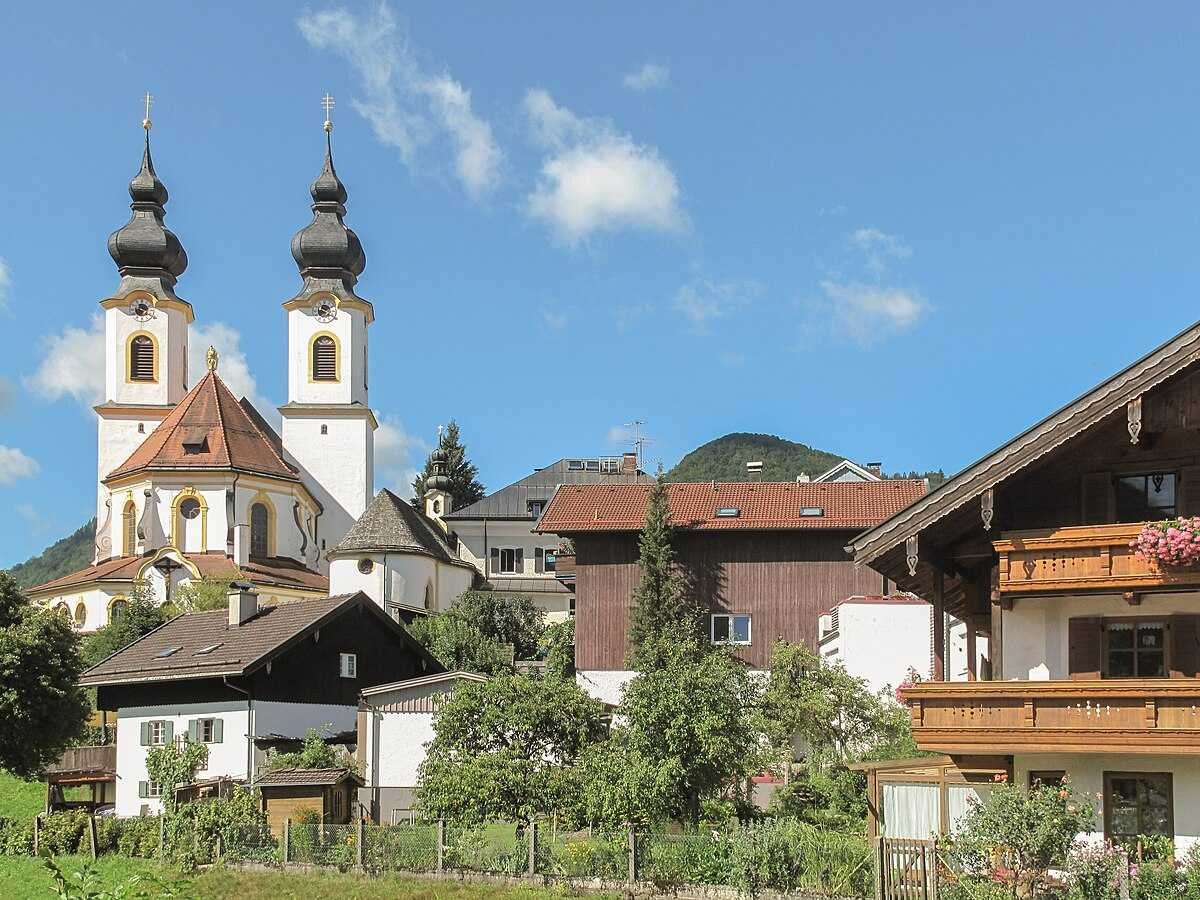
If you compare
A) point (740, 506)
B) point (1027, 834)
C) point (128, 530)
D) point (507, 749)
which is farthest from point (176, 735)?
point (128, 530)

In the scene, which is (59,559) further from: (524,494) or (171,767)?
(171,767)

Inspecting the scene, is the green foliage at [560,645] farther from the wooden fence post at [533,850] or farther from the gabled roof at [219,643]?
the wooden fence post at [533,850]

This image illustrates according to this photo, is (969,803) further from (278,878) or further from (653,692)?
(278,878)

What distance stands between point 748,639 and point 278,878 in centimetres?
2208

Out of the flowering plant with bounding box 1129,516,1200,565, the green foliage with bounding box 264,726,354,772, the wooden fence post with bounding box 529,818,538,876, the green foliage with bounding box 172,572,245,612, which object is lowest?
the wooden fence post with bounding box 529,818,538,876

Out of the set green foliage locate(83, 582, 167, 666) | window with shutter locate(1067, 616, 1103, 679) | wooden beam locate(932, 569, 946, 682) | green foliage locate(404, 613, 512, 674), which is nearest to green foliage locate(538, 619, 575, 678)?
green foliage locate(404, 613, 512, 674)

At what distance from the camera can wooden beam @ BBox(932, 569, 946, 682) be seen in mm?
22203

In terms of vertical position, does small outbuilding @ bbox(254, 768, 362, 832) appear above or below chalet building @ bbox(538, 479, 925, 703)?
below

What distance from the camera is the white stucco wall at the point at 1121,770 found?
19656 mm

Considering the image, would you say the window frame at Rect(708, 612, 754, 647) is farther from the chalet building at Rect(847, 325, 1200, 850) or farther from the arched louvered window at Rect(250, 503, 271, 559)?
the arched louvered window at Rect(250, 503, 271, 559)

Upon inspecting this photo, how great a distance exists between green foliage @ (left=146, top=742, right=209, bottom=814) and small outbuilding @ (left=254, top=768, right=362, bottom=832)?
14.4 ft

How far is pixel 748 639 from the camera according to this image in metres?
47.8

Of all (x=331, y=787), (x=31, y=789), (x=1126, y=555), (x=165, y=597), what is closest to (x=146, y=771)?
(x=31, y=789)

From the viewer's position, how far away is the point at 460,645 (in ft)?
208
